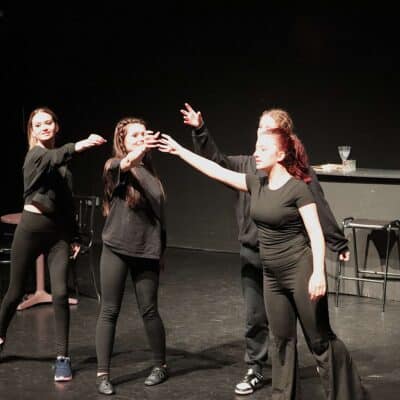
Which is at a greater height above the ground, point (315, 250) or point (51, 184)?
point (51, 184)

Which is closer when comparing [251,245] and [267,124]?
[267,124]

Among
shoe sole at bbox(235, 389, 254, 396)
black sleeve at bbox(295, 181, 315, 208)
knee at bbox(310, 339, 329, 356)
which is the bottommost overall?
shoe sole at bbox(235, 389, 254, 396)

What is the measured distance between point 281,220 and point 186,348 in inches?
66.4

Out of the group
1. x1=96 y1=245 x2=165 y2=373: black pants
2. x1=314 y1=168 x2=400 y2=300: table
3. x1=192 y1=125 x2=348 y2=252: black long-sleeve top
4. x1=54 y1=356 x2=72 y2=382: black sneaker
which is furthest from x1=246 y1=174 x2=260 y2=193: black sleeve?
x1=314 y1=168 x2=400 y2=300: table

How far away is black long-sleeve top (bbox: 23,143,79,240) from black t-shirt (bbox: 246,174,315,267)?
109cm

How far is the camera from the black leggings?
Result: 4.45m

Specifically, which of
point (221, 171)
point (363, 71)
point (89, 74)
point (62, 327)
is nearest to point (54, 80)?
point (89, 74)

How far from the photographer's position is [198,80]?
8.07 metres

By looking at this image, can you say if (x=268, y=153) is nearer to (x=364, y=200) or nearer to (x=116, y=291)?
(x=116, y=291)

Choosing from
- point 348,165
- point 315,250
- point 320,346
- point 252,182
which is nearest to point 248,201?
point 252,182

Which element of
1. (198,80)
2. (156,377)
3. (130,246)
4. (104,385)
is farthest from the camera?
(198,80)

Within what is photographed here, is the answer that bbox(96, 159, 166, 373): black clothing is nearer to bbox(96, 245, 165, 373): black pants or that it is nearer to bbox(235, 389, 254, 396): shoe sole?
bbox(96, 245, 165, 373): black pants

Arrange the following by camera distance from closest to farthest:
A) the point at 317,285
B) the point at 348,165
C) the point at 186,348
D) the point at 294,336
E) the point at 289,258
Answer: the point at 317,285
the point at 289,258
the point at 294,336
the point at 186,348
the point at 348,165

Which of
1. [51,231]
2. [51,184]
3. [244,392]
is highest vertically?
[51,184]
